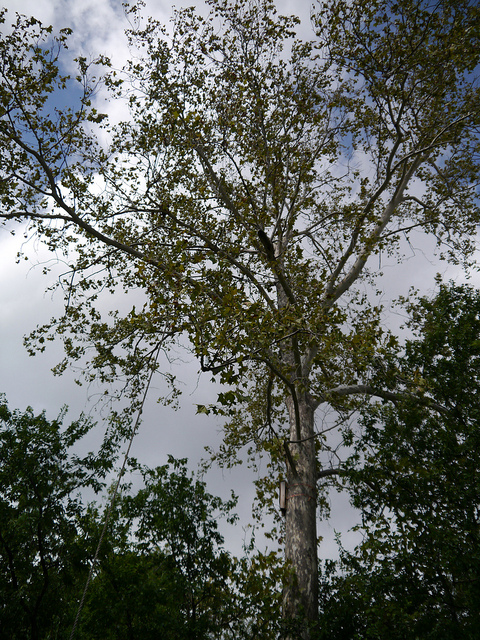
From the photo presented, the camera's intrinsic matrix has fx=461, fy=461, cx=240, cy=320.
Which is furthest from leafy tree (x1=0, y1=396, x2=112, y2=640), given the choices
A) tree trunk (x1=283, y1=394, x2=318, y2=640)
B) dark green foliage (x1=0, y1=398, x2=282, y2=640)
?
tree trunk (x1=283, y1=394, x2=318, y2=640)

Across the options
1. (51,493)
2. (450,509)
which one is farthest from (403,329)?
(51,493)

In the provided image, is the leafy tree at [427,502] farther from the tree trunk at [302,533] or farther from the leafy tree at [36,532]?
the leafy tree at [36,532]

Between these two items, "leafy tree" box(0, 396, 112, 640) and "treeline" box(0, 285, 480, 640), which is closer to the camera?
"treeline" box(0, 285, 480, 640)

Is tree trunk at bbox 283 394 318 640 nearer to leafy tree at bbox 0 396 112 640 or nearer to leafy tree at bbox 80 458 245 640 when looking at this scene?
leafy tree at bbox 80 458 245 640

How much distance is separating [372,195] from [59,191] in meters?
6.06

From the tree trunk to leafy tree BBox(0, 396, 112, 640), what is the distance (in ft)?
13.8

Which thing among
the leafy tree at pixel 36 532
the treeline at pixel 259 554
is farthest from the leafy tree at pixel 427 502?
the leafy tree at pixel 36 532

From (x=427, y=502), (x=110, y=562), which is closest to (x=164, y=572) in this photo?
(x=110, y=562)

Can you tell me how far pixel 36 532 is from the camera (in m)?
8.18

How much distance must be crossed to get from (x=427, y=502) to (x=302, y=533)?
70.0 inches

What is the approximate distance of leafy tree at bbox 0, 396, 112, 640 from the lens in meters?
7.78

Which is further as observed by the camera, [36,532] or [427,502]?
[36,532]

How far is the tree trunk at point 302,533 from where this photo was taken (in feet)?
19.1

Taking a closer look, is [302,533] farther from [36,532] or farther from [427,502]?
[36,532]
